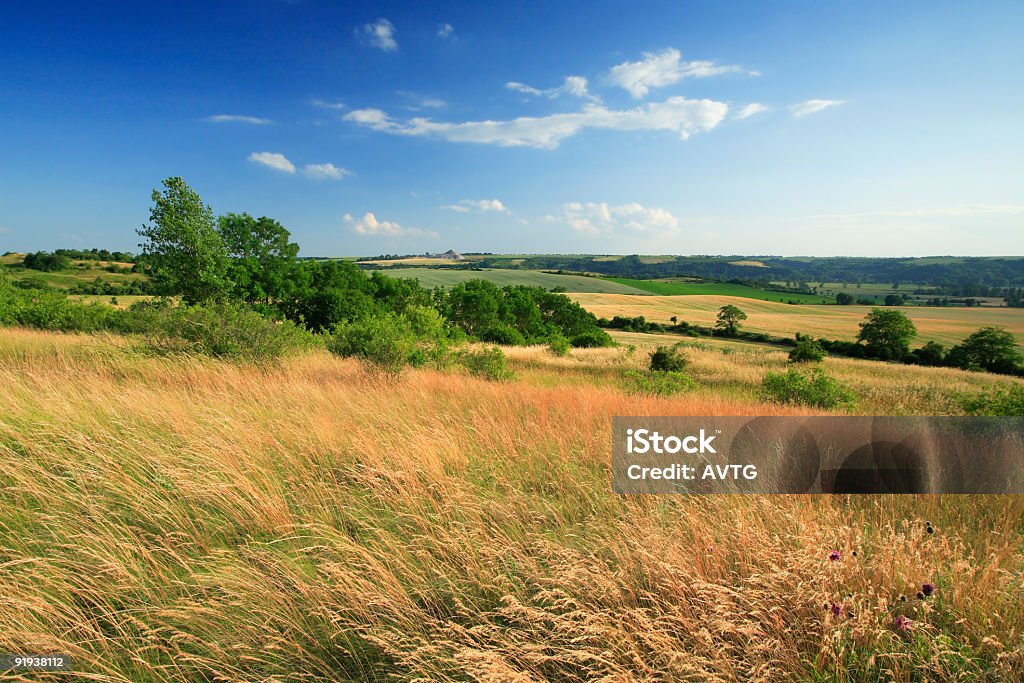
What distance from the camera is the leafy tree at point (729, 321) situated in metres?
62.6

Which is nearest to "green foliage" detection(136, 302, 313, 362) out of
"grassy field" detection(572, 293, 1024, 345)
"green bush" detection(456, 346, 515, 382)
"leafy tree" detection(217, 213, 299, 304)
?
"green bush" detection(456, 346, 515, 382)

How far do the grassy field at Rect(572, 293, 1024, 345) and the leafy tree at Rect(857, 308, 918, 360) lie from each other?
2631mm

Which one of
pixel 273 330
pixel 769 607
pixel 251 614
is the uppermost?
pixel 273 330

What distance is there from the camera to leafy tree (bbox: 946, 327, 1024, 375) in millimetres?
41438

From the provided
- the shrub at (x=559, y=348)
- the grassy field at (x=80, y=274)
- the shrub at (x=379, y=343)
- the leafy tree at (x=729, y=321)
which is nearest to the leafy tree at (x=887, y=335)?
the leafy tree at (x=729, y=321)

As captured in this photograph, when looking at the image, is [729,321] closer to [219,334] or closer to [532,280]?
[532,280]

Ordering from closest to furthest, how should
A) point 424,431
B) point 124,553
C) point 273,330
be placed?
point 124,553 < point 424,431 < point 273,330

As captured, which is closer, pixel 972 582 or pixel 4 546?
pixel 972 582

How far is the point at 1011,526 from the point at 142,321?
14.1 m

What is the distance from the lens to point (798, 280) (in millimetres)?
124312

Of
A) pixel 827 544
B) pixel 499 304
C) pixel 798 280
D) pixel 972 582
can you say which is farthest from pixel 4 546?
pixel 798 280

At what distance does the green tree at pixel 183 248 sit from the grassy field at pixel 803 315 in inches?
2224

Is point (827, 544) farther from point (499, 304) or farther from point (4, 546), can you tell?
point (499, 304)

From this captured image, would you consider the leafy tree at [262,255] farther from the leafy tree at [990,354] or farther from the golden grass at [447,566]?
the leafy tree at [990,354]
